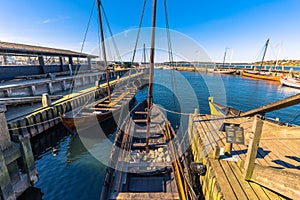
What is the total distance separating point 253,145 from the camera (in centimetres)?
333

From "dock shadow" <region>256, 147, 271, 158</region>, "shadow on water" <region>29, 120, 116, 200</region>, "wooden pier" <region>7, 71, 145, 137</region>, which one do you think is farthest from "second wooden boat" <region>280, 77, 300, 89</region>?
"wooden pier" <region>7, 71, 145, 137</region>

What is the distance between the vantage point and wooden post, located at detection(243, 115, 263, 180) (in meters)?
3.11

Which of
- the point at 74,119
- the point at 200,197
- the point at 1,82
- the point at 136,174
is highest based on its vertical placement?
the point at 1,82

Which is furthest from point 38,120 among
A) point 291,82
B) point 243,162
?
point 291,82

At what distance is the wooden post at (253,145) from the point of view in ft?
10.2

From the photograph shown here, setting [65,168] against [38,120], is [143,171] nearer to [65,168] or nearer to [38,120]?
[65,168]

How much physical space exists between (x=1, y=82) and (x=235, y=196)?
23870 millimetres

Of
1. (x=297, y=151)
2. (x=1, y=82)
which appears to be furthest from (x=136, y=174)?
(x=1, y=82)

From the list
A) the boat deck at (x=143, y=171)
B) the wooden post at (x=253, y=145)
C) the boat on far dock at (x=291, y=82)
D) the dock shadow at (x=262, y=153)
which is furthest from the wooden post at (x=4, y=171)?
the boat on far dock at (x=291, y=82)

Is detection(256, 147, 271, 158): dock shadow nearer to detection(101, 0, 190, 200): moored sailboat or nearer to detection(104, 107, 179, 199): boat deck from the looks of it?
detection(101, 0, 190, 200): moored sailboat

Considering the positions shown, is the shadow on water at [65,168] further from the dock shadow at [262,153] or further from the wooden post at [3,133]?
the dock shadow at [262,153]

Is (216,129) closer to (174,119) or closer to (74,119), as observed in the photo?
(174,119)

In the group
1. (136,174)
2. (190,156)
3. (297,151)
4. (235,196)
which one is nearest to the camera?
(235,196)

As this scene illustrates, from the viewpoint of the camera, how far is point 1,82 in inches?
620
